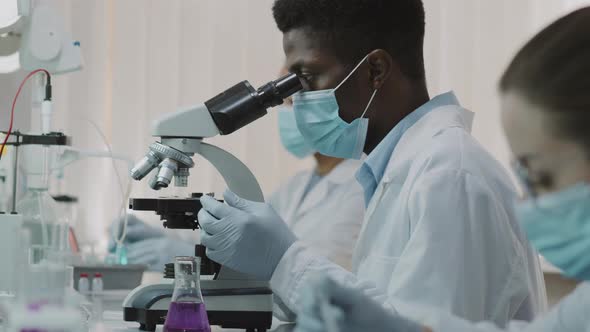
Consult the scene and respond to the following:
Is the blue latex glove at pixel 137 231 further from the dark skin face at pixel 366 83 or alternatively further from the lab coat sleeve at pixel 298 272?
the lab coat sleeve at pixel 298 272

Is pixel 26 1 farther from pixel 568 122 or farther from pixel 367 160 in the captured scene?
pixel 568 122

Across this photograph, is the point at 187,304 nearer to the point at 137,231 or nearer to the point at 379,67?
the point at 379,67

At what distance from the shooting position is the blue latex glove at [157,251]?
3096 mm

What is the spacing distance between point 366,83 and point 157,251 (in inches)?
59.8

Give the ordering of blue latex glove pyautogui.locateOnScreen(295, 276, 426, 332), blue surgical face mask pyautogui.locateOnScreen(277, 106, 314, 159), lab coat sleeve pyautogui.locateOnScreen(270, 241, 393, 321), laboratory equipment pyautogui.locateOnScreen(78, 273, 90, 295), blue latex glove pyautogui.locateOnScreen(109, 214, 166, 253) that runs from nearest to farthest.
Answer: blue latex glove pyautogui.locateOnScreen(295, 276, 426, 332) < lab coat sleeve pyautogui.locateOnScreen(270, 241, 393, 321) < laboratory equipment pyautogui.locateOnScreen(78, 273, 90, 295) < blue surgical face mask pyautogui.locateOnScreen(277, 106, 314, 159) < blue latex glove pyautogui.locateOnScreen(109, 214, 166, 253)

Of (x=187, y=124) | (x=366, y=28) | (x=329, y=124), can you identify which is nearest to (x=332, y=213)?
(x=329, y=124)

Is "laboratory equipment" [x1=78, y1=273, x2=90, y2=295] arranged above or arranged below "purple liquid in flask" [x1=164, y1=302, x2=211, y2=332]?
below

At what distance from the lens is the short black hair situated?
1.84m

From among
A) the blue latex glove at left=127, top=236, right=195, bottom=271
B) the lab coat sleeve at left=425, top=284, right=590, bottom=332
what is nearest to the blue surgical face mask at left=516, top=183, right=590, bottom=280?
the lab coat sleeve at left=425, top=284, right=590, bottom=332

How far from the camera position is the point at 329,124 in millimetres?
1890

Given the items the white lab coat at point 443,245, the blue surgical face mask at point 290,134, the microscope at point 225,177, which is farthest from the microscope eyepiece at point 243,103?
the blue surgical face mask at point 290,134

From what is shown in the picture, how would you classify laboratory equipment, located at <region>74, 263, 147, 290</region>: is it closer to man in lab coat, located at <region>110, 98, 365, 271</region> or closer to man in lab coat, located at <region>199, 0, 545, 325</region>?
man in lab coat, located at <region>110, 98, 365, 271</region>

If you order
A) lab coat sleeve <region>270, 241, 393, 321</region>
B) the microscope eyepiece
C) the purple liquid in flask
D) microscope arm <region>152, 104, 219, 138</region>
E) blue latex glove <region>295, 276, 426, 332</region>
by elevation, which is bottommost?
the purple liquid in flask

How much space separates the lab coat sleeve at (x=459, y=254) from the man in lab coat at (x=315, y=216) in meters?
1.26
